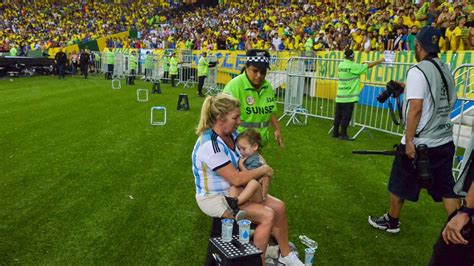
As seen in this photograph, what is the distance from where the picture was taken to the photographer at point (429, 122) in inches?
141

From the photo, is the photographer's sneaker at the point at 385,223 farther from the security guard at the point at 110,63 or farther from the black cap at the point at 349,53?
the security guard at the point at 110,63

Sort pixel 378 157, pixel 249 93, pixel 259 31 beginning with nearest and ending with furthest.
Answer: pixel 249 93, pixel 378 157, pixel 259 31

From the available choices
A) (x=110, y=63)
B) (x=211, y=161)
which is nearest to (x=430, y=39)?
(x=211, y=161)

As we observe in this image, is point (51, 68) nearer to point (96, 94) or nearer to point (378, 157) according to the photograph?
point (96, 94)

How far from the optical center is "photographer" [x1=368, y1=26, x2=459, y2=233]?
141 inches

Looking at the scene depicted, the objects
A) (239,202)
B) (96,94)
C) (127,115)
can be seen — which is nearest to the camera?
(239,202)

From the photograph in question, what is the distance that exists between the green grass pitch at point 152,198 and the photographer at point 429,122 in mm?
769

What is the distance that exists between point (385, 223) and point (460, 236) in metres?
2.42

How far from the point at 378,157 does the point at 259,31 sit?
1879cm

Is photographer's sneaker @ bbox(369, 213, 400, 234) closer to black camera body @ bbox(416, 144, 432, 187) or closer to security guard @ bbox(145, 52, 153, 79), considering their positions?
black camera body @ bbox(416, 144, 432, 187)

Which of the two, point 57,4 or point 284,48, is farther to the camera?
point 57,4

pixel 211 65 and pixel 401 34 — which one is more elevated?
pixel 401 34

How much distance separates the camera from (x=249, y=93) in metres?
4.28

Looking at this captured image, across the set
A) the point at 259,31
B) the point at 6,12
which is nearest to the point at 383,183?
the point at 259,31
